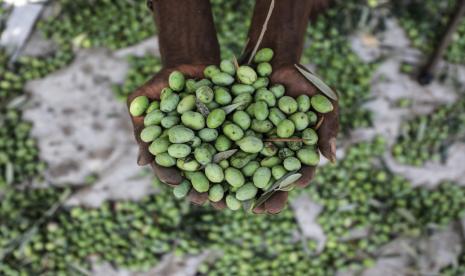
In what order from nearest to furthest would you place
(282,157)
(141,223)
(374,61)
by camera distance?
1. (282,157)
2. (141,223)
3. (374,61)

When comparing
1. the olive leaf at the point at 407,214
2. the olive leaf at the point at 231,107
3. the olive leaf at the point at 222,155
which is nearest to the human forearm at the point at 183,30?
the olive leaf at the point at 231,107

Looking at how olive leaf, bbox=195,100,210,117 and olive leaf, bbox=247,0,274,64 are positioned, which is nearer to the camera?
olive leaf, bbox=195,100,210,117

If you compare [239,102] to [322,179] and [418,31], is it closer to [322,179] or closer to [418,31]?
[322,179]

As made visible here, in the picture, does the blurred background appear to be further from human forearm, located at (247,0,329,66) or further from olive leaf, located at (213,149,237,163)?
olive leaf, located at (213,149,237,163)

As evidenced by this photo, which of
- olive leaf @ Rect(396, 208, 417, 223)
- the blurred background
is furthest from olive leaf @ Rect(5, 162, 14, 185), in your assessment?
olive leaf @ Rect(396, 208, 417, 223)

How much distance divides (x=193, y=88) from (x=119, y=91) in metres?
1.62

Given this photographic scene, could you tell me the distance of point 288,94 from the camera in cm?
212

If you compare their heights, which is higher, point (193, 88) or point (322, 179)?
point (193, 88)

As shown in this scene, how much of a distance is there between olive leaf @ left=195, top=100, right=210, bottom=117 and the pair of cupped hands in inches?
10.0

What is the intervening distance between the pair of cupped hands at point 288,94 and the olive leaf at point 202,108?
0.25 m

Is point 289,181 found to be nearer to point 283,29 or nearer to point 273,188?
point 273,188

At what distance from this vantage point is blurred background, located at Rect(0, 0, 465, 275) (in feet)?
11.1

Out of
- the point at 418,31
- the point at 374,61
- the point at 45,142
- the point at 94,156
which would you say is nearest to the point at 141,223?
the point at 94,156

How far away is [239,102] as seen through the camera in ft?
6.60
